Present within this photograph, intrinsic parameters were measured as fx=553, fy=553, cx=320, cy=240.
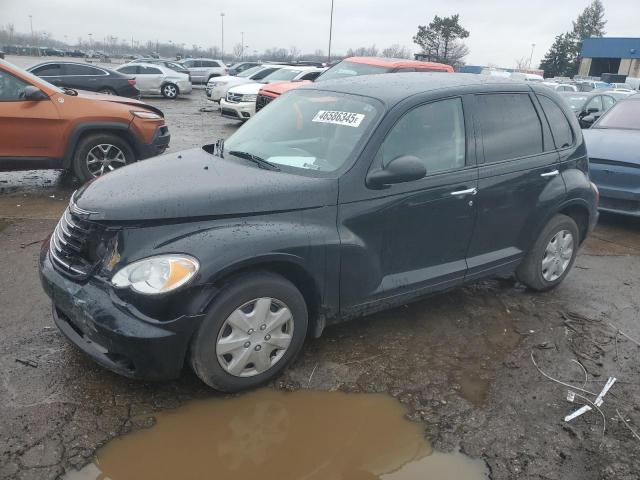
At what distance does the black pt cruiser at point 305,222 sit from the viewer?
2.98 metres

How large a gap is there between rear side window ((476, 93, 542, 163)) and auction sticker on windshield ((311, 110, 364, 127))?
40.6 inches

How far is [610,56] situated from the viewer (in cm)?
6494

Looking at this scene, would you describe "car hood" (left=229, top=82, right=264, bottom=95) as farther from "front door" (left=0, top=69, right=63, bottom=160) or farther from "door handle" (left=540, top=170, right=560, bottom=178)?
"door handle" (left=540, top=170, right=560, bottom=178)

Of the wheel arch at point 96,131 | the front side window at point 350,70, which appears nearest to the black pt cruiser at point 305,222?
the wheel arch at point 96,131

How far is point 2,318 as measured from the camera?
399 cm

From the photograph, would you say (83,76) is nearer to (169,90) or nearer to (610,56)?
(169,90)

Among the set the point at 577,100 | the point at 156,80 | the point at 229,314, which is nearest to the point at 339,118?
the point at 229,314

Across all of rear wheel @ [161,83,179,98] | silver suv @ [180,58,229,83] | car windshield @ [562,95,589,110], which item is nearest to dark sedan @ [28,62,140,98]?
rear wheel @ [161,83,179,98]

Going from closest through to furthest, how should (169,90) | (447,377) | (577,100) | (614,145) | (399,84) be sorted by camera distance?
(447,377) < (399,84) < (614,145) < (577,100) < (169,90)

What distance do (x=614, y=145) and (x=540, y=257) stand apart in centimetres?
342

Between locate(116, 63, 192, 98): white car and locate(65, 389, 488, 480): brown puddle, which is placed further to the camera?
locate(116, 63, 192, 98): white car

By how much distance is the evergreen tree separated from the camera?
75562 millimetres

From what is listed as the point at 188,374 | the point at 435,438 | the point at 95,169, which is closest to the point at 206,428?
the point at 188,374

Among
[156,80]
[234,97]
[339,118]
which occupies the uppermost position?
[339,118]
